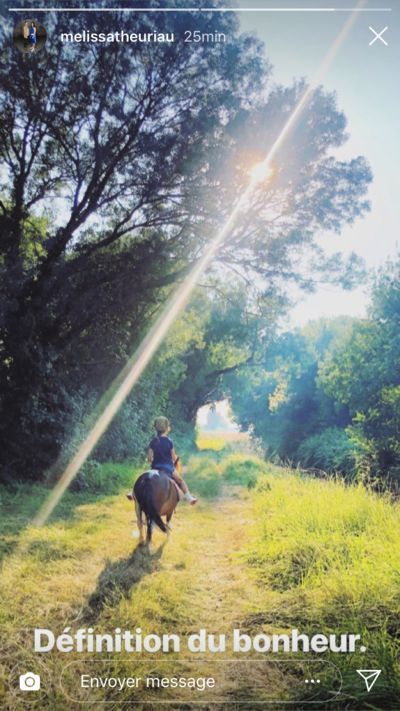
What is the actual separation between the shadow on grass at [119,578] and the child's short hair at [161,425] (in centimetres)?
151

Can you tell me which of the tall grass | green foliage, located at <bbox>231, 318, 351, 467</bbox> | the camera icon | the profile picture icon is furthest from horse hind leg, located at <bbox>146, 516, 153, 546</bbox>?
the profile picture icon

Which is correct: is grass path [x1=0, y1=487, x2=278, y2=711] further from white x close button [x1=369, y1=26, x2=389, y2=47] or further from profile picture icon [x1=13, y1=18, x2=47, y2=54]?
white x close button [x1=369, y1=26, x2=389, y2=47]

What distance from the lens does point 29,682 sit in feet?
7.97

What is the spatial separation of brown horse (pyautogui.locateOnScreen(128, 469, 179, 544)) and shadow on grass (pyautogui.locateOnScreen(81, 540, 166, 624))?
285 millimetres

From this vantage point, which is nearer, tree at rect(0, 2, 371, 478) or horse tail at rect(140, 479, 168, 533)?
horse tail at rect(140, 479, 168, 533)

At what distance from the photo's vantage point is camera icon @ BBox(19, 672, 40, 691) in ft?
7.91

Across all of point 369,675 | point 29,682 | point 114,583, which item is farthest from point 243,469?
point 29,682

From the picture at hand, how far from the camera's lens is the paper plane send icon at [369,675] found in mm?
2422

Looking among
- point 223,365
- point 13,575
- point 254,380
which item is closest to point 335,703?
point 13,575

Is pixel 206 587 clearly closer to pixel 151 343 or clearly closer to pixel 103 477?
pixel 103 477

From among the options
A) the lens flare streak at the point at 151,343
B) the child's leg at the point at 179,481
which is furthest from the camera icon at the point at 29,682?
the lens flare streak at the point at 151,343

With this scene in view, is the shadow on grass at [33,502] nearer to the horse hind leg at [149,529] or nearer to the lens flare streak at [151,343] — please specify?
the lens flare streak at [151,343]

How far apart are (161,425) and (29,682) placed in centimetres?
359

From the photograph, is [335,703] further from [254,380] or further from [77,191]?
[77,191]
